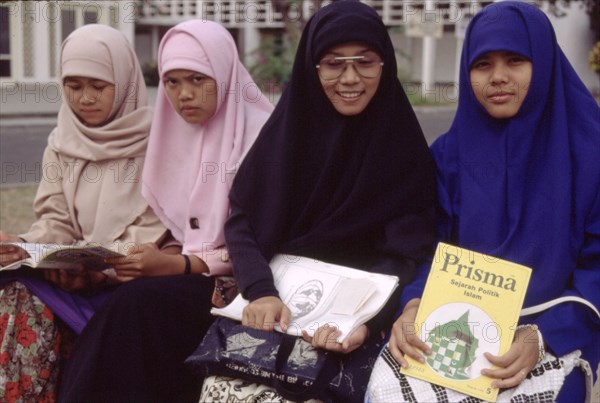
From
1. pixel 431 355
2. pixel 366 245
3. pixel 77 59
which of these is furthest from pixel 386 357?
pixel 77 59

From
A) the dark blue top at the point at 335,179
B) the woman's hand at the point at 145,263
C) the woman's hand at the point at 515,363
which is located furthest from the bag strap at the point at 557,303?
the woman's hand at the point at 145,263

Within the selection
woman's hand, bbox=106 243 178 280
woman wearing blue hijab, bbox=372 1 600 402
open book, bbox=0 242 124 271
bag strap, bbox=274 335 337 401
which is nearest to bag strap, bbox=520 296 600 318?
woman wearing blue hijab, bbox=372 1 600 402

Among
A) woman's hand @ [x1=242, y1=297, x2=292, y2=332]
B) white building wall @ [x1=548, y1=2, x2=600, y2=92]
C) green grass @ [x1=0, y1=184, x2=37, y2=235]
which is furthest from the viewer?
white building wall @ [x1=548, y1=2, x2=600, y2=92]

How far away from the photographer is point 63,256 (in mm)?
2566

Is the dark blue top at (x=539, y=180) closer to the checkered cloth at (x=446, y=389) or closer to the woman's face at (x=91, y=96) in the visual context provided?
the checkered cloth at (x=446, y=389)

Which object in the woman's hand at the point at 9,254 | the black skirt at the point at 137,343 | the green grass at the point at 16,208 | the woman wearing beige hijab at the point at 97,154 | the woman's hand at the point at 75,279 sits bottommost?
the green grass at the point at 16,208

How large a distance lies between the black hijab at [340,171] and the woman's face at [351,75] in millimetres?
36

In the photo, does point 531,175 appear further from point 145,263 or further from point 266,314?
point 145,263

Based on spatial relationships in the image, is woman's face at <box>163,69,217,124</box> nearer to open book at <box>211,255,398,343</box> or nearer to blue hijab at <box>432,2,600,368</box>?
open book at <box>211,255,398,343</box>

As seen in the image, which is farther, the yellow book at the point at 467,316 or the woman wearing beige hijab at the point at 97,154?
the woman wearing beige hijab at the point at 97,154

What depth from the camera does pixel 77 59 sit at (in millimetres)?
3137

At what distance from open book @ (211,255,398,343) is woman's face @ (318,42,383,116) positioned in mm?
535

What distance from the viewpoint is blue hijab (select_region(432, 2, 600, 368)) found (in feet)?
7.52

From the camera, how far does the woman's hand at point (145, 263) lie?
108 inches
